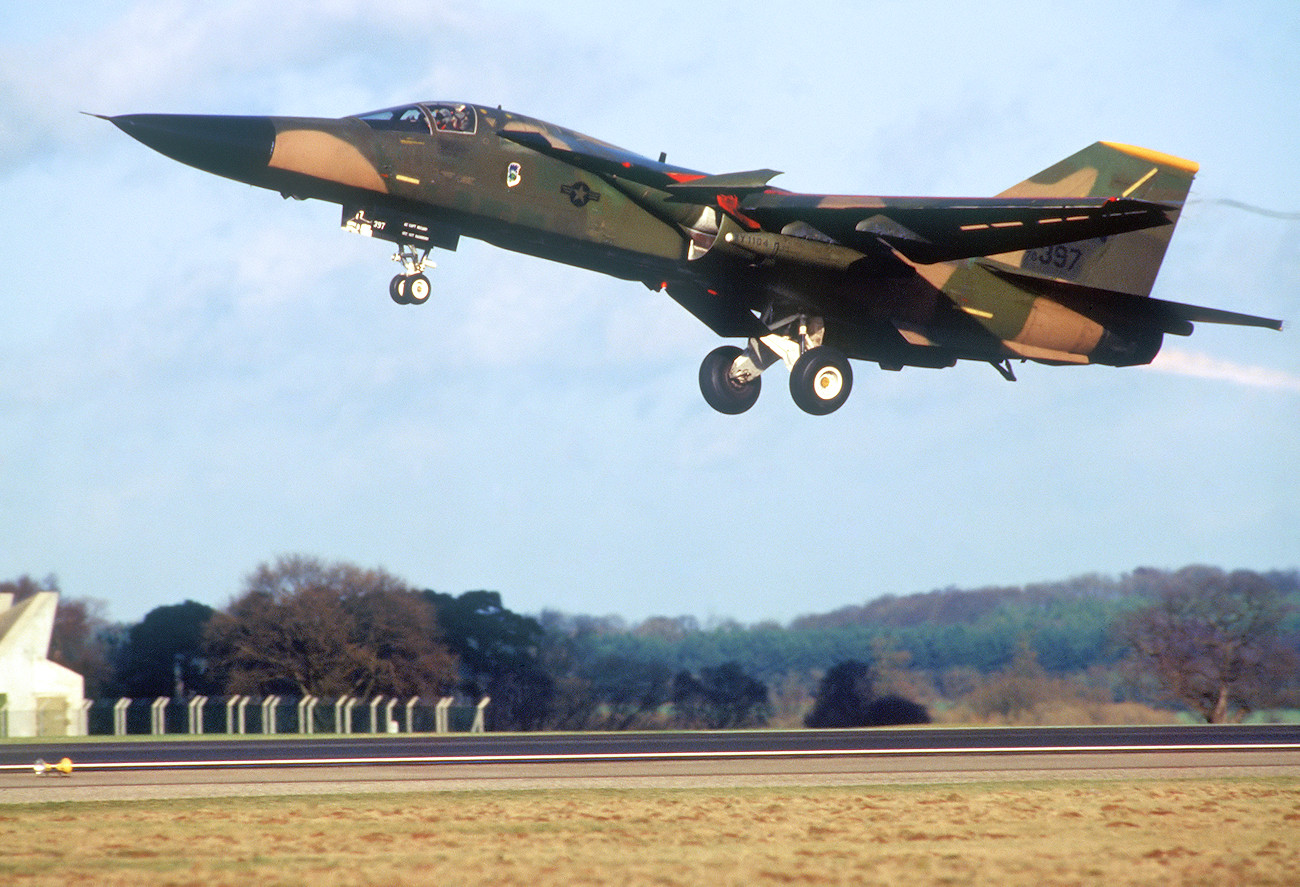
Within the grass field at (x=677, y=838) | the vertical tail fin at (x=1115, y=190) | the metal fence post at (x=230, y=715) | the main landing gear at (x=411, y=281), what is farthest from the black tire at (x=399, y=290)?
the metal fence post at (x=230, y=715)

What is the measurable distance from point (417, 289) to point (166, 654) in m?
41.7

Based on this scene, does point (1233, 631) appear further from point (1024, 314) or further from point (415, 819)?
point (415, 819)

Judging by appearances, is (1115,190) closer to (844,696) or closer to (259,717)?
(844,696)

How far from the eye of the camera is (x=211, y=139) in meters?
18.5

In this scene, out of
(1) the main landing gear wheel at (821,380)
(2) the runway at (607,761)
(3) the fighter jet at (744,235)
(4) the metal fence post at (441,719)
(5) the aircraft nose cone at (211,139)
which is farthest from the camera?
(4) the metal fence post at (441,719)

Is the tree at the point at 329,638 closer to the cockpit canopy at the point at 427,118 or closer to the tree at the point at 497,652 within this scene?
the tree at the point at 497,652

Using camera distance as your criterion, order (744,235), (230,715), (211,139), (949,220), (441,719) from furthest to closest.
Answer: (230,715), (441,719), (744,235), (949,220), (211,139)

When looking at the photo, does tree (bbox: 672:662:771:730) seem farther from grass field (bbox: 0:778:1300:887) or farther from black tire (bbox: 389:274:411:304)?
grass field (bbox: 0:778:1300:887)

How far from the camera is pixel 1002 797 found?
14.8 meters

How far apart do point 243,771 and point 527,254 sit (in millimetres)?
9002

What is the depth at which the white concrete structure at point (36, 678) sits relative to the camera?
41625mm

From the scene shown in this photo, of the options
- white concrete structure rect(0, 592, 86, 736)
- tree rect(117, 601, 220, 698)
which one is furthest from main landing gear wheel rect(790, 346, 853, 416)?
tree rect(117, 601, 220, 698)

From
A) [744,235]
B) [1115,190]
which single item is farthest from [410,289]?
[1115,190]

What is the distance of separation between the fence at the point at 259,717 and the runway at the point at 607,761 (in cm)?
935
